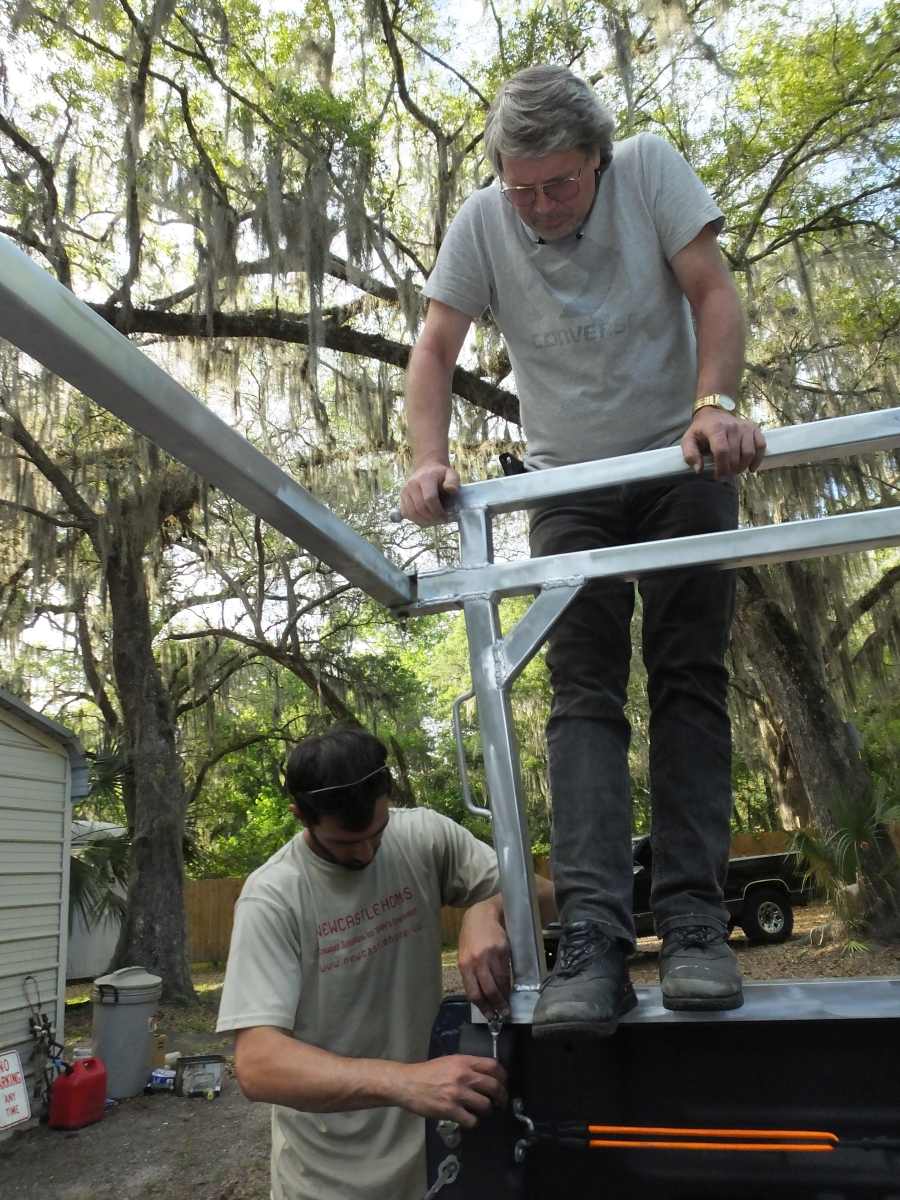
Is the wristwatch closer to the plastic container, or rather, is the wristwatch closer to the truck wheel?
the plastic container

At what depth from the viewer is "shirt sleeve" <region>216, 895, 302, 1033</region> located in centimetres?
211

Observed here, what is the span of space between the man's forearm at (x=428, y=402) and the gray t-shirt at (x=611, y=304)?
19 centimetres

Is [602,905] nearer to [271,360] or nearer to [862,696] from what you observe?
[271,360]

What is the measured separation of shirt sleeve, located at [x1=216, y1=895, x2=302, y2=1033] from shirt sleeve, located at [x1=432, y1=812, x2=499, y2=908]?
0.43 m

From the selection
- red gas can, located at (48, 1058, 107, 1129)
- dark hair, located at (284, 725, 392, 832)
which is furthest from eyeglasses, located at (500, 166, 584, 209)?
red gas can, located at (48, 1058, 107, 1129)

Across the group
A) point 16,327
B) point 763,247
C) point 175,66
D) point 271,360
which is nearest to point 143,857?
point 271,360

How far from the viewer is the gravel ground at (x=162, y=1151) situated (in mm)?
5668

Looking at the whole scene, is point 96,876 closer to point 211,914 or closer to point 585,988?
point 211,914

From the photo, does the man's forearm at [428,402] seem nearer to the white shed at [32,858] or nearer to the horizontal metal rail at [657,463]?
the horizontal metal rail at [657,463]

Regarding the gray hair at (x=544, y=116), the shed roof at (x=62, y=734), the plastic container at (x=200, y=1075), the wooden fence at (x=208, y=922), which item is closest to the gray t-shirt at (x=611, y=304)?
the gray hair at (x=544, y=116)

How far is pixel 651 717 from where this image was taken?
1.81 m

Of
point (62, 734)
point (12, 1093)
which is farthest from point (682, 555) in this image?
point (62, 734)

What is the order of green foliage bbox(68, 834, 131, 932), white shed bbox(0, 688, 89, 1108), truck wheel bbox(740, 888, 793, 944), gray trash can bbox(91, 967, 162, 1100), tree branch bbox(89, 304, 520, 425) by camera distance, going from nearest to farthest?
gray trash can bbox(91, 967, 162, 1100) < white shed bbox(0, 688, 89, 1108) < tree branch bbox(89, 304, 520, 425) < green foliage bbox(68, 834, 131, 932) < truck wheel bbox(740, 888, 793, 944)

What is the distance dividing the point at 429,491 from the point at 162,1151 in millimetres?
6122
